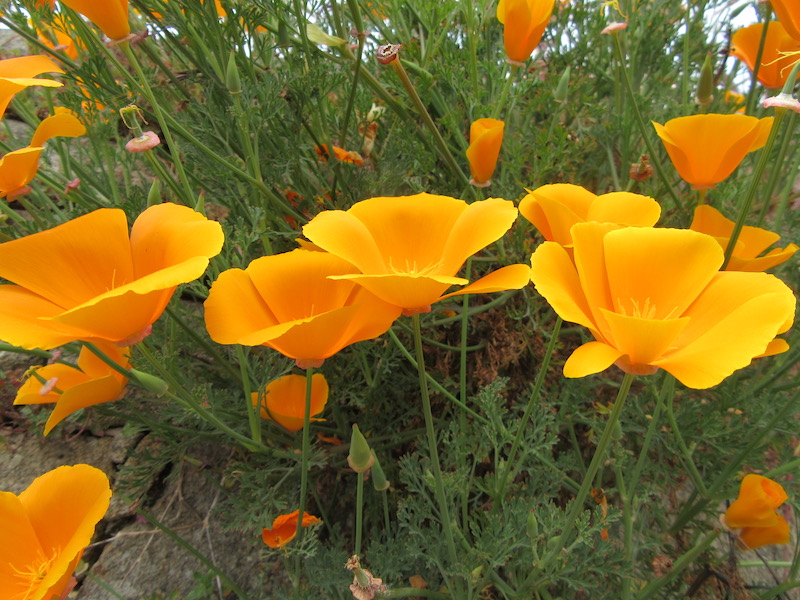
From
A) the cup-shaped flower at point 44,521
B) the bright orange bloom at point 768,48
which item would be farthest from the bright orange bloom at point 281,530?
the bright orange bloom at point 768,48

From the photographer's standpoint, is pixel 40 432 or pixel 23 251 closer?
pixel 23 251

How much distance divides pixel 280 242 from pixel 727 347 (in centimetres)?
99

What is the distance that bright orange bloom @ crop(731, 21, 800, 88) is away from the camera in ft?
3.49

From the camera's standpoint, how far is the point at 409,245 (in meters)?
0.78

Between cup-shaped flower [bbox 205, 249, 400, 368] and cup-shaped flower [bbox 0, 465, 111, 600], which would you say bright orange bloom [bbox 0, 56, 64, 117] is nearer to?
cup-shaped flower [bbox 205, 249, 400, 368]

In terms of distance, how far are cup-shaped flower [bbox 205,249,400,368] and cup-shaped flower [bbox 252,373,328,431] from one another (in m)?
0.33

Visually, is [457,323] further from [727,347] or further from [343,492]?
[727,347]

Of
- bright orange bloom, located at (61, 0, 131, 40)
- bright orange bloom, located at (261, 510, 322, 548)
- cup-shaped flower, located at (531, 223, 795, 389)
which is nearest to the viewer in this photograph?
cup-shaped flower, located at (531, 223, 795, 389)

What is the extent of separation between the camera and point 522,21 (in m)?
1.06

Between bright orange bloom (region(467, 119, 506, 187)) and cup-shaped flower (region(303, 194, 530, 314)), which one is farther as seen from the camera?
bright orange bloom (region(467, 119, 506, 187))

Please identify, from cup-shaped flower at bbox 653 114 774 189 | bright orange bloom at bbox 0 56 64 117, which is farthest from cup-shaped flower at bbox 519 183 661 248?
bright orange bloom at bbox 0 56 64 117

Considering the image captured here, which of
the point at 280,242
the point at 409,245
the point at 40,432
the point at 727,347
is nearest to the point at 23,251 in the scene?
the point at 409,245

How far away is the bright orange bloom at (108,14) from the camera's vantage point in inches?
32.7

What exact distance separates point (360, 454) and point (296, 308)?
9.1 inches
